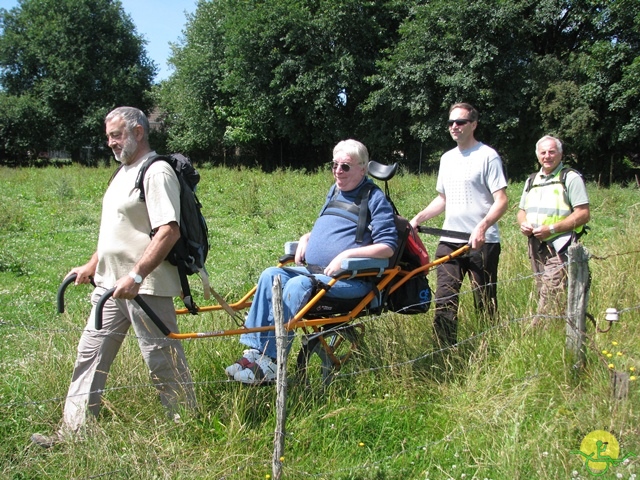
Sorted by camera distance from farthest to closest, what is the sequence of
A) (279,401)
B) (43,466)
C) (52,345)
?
(52,345), (43,466), (279,401)

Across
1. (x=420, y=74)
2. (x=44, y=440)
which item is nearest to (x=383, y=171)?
(x=44, y=440)

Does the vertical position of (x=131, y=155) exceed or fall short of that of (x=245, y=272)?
it exceeds it

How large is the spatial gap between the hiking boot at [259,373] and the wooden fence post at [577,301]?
1884 millimetres

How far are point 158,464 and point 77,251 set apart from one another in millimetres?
7461

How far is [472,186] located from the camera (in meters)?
4.66

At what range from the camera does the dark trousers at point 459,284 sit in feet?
15.1

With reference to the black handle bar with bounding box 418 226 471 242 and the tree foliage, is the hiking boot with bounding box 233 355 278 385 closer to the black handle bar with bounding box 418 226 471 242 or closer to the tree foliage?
the black handle bar with bounding box 418 226 471 242

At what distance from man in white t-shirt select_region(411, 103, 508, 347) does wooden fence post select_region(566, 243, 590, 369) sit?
2.64ft

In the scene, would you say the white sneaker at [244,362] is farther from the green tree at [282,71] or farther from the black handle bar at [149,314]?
the green tree at [282,71]

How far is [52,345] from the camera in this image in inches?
169

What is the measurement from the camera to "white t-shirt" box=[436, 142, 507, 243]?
15.1 feet

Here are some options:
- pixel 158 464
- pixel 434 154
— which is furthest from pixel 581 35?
pixel 158 464

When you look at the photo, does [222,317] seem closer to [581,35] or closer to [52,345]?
[52,345]

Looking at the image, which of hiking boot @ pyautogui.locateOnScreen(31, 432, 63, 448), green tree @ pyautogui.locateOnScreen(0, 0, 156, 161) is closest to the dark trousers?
hiking boot @ pyautogui.locateOnScreen(31, 432, 63, 448)
